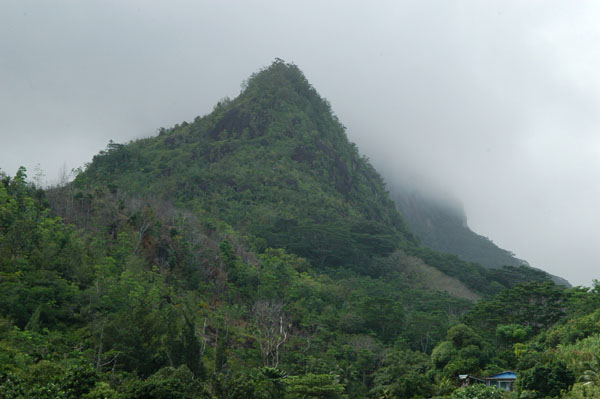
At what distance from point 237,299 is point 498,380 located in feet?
62.3

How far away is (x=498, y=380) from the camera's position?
30.8 m

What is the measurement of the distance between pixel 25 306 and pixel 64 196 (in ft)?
49.4

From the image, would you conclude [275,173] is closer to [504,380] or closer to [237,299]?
[237,299]

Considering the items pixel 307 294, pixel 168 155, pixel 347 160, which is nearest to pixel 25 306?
pixel 307 294

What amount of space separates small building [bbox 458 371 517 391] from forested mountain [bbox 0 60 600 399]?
2.05 feet

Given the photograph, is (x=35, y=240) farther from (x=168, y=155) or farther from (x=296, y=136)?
(x=296, y=136)

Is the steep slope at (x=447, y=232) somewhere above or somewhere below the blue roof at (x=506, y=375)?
above

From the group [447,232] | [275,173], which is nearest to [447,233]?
[447,232]

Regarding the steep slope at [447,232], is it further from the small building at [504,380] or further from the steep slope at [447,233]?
the small building at [504,380]

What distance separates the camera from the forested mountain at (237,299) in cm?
2655

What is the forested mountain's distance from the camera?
26547mm

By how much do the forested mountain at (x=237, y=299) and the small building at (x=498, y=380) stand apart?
624mm

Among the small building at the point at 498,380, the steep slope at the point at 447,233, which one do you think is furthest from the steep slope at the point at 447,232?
the small building at the point at 498,380

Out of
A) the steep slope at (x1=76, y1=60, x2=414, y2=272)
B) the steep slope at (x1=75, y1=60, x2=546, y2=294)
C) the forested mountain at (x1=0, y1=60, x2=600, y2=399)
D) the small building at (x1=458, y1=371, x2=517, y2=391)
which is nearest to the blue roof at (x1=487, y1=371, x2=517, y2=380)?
the small building at (x1=458, y1=371, x2=517, y2=391)
